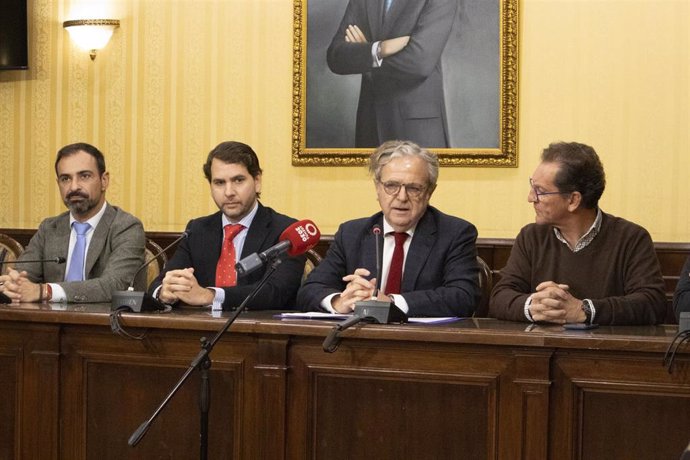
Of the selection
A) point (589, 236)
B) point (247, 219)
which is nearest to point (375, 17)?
point (247, 219)

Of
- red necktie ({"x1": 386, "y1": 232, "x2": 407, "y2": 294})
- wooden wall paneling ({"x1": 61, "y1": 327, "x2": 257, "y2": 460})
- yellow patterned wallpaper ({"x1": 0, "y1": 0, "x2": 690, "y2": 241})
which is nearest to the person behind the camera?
wooden wall paneling ({"x1": 61, "y1": 327, "x2": 257, "y2": 460})

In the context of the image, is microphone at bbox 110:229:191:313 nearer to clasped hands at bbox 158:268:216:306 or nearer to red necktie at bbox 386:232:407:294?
clasped hands at bbox 158:268:216:306

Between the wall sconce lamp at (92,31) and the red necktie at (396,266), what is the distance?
3.20 m

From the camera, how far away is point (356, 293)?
11.7ft

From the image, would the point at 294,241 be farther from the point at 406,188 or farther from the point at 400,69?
the point at 400,69

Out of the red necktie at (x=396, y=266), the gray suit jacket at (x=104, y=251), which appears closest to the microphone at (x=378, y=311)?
the red necktie at (x=396, y=266)

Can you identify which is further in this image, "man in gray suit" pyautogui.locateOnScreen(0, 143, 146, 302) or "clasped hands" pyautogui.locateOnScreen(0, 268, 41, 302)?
"man in gray suit" pyautogui.locateOnScreen(0, 143, 146, 302)

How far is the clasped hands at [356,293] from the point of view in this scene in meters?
3.56

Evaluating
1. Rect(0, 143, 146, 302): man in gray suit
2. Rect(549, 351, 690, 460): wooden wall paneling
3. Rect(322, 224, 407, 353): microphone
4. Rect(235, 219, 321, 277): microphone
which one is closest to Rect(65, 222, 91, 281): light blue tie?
Rect(0, 143, 146, 302): man in gray suit

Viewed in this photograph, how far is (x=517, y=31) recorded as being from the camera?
18.7 ft

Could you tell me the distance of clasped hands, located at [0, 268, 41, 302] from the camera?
12.9ft

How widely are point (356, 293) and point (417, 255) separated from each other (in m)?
0.39

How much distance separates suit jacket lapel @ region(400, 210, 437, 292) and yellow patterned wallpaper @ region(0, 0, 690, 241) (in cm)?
202

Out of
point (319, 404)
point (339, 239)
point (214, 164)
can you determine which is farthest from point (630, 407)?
point (214, 164)
